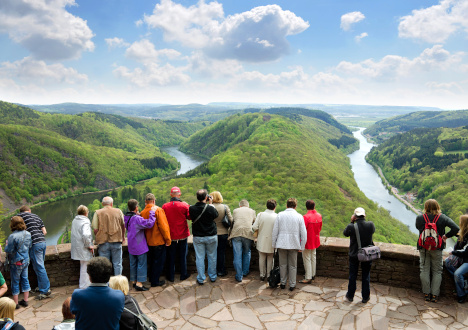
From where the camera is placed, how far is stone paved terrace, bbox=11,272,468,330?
5418mm

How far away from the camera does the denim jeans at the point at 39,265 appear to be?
21.3 feet

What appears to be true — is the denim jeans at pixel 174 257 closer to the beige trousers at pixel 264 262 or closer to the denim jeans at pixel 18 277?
the beige trousers at pixel 264 262

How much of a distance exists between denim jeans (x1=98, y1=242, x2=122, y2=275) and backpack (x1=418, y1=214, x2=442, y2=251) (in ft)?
19.2

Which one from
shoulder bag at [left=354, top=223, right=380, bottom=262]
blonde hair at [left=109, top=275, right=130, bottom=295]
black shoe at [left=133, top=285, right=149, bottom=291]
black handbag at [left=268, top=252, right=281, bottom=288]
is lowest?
black shoe at [left=133, top=285, right=149, bottom=291]

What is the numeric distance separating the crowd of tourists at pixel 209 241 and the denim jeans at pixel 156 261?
20 millimetres

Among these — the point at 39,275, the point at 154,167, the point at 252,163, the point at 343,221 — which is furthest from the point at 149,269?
the point at 154,167

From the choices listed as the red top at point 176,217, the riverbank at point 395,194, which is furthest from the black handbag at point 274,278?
the riverbank at point 395,194

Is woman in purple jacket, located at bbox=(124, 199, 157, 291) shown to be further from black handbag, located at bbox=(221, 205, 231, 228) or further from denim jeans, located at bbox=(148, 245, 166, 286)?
black handbag, located at bbox=(221, 205, 231, 228)

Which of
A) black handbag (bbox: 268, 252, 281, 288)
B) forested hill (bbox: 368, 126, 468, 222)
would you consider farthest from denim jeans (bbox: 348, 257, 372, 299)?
forested hill (bbox: 368, 126, 468, 222)

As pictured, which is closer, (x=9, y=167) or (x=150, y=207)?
(x=150, y=207)

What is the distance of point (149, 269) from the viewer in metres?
7.32

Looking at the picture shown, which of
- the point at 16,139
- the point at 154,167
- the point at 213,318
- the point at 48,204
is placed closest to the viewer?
the point at 213,318

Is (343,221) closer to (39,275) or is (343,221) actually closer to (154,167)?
(39,275)

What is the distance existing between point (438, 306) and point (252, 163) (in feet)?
359
